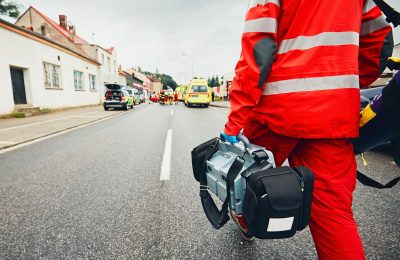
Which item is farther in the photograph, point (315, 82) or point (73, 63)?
point (73, 63)

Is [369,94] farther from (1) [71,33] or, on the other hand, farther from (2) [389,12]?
(1) [71,33]

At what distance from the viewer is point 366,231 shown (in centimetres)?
203

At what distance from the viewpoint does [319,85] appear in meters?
1.21

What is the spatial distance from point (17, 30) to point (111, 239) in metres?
15.7

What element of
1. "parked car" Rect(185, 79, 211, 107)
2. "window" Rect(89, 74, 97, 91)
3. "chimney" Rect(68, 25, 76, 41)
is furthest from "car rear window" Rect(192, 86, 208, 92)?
"chimney" Rect(68, 25, 76, 41)

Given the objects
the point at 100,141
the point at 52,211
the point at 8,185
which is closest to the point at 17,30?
the point at 100,141

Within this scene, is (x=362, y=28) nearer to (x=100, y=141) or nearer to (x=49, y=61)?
(x=100, y=141)

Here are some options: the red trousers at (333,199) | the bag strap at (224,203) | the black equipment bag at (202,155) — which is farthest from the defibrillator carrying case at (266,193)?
the black equipment bag at (202,155)

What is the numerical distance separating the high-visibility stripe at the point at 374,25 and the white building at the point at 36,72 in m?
14.8

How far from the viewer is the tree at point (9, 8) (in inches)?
772

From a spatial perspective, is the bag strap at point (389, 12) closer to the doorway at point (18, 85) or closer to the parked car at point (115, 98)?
the doorway at point (18, 85)

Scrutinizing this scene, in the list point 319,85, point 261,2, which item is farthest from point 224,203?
point 261,2

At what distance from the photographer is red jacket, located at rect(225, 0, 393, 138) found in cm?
118

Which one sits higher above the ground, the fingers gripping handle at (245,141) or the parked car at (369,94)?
the parked car at (369,94)
